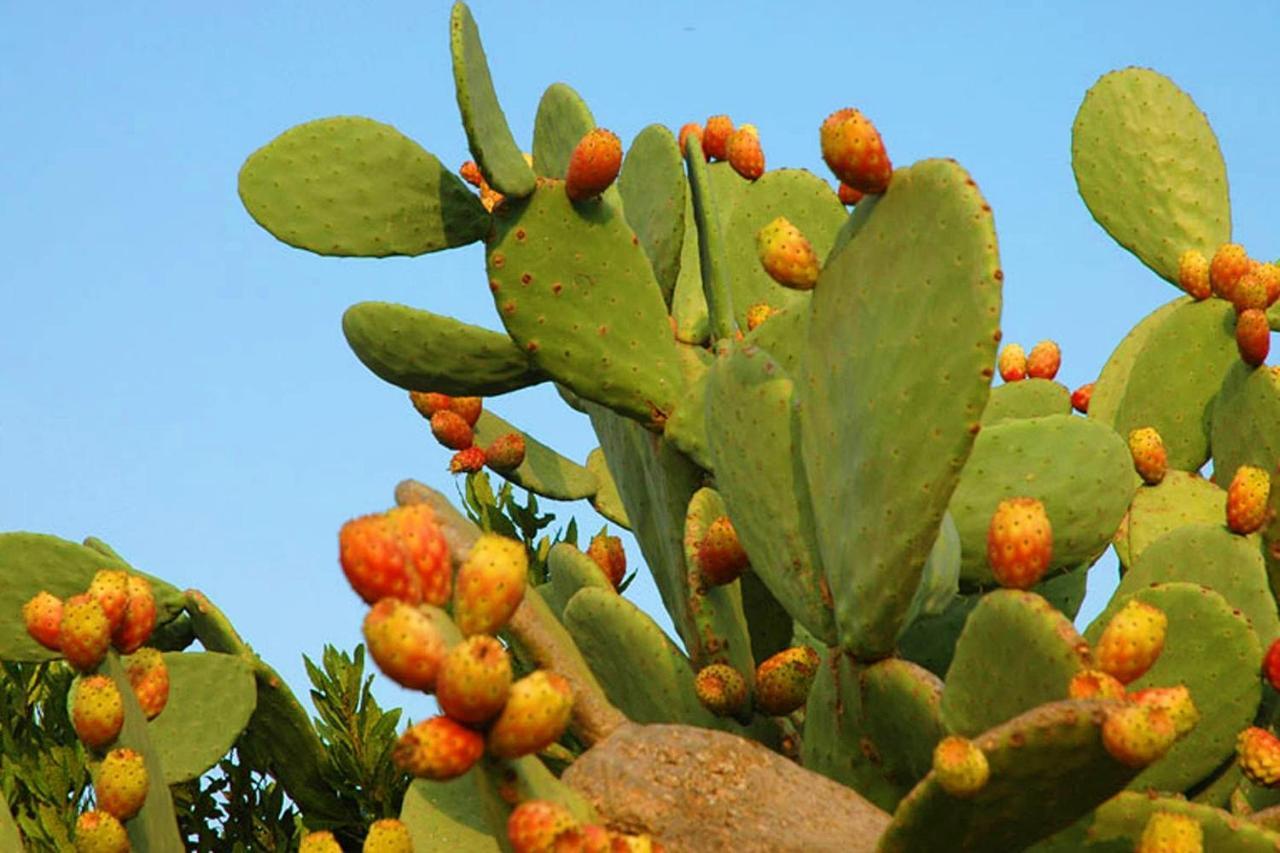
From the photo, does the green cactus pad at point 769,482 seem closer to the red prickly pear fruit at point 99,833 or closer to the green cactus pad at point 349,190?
the green cactus pad at point 349,190

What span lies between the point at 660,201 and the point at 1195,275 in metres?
1.65

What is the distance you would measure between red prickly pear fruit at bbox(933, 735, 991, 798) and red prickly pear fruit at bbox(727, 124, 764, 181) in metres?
2.61

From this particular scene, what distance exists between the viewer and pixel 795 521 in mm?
3121

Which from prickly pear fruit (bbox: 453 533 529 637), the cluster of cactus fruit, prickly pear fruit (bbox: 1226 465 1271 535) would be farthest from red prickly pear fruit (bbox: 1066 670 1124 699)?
prickly pear fruit (bbox: 1226 465 1271 535)

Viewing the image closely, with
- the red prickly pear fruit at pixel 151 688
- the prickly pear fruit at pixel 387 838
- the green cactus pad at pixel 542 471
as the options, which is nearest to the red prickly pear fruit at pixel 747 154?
the green cactus pad at pixel 542 471

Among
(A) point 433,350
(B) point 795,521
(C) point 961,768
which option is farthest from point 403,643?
(A) point 433,350

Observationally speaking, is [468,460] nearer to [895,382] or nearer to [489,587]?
[895,382]

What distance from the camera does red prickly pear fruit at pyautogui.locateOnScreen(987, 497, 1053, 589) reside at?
2.67 meters

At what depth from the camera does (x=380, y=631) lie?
200 cm

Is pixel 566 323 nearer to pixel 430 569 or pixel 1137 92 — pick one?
pixel 430 569

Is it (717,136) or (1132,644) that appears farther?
(717,136)

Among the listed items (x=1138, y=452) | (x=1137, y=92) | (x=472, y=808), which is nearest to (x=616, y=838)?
(x=472, y=808)

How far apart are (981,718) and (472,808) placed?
125 cm

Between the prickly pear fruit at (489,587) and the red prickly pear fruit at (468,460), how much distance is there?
2.98 meters
